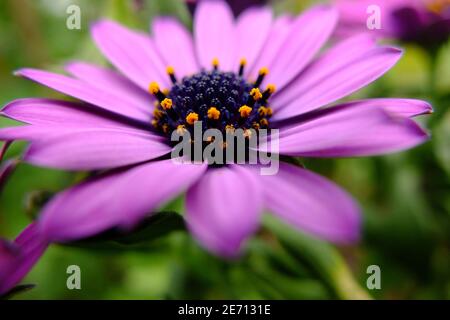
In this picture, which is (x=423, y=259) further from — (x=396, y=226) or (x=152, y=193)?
(x=152, y=193)

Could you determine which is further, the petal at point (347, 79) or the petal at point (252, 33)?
the petal at point (252, 33)

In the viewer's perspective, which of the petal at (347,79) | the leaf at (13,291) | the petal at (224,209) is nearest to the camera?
the petal at (224,209)

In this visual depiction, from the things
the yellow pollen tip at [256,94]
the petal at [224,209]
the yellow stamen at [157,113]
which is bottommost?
the petal at [224,209]

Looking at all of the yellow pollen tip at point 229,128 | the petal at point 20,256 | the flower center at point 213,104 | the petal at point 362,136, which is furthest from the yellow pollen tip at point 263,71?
the petal at point 20,256

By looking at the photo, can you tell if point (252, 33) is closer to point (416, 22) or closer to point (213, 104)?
point (213, 104)

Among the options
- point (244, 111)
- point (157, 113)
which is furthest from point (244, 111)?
point (157, 113)

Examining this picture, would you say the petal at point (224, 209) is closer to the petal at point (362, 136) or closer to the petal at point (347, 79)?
the petal at point (362, 136)
